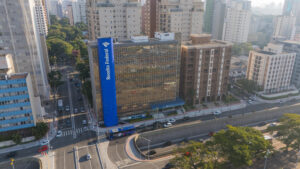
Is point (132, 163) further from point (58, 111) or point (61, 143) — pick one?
point (58, 111)

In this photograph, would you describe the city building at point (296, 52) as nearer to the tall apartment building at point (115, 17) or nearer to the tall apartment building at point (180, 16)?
the tall apartment building at point (180, 16)

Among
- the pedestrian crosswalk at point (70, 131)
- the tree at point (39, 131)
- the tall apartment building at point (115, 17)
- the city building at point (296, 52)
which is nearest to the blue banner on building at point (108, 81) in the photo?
the pedestrian crosswalk at point (70, 131)

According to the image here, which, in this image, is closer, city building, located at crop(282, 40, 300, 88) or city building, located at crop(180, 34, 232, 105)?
city building, located at crop(180, 34, 232, 105)

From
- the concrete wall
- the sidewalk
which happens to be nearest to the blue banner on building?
the concrete wall

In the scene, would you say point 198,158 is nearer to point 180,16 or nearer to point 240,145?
point 240,145

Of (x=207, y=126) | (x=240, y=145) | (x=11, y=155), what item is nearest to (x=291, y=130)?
(x=240, y=145)

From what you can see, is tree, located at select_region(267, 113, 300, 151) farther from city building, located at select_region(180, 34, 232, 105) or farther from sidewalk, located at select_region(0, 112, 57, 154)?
sidewalk, located at select_region(0, 112, 57, 154)
